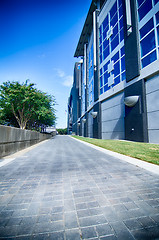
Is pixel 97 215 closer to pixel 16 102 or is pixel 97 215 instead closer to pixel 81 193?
pixel 81 193

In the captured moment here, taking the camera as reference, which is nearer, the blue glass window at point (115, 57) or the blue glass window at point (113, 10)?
the blue glass window at point (115, 57)

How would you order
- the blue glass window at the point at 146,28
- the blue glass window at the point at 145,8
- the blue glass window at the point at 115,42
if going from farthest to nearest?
the blue glass window at the point at 115,42, the blue glass window at the point at 145,8, the blue glass window at the point at 146,28

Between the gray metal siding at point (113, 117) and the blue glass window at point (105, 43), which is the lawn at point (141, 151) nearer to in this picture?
the gray metal siding at point (113, 117)

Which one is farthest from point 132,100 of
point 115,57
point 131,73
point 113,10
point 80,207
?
point 113,10

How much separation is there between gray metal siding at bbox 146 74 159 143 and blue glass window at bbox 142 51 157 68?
1951mm

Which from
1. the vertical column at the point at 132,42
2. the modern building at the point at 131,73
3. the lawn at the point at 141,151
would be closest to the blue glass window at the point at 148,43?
the modern building at the point at 131,73

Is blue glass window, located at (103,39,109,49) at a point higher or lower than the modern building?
higher

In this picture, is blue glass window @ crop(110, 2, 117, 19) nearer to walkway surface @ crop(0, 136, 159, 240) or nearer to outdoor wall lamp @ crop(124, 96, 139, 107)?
outdoor wall lamp @ crop(124, 96, 139, 107)

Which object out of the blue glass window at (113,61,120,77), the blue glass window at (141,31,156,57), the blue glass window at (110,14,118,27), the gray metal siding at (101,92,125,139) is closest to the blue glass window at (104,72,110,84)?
the blue glass window at (113,61,120,77)

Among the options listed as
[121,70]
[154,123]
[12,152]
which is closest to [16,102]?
[12,152]

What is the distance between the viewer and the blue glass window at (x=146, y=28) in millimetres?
11516

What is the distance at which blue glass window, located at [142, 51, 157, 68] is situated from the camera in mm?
11164

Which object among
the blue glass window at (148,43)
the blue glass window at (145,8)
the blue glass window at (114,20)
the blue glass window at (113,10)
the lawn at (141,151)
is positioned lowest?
the lawn at (141,151)

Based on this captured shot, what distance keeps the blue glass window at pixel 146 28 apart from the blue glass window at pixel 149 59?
282 centimetres
